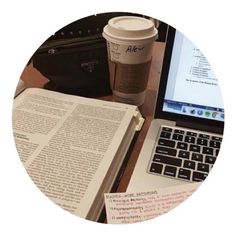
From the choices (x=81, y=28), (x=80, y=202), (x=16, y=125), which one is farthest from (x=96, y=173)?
(x=81, y=28)

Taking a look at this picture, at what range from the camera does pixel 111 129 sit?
20.0 inches

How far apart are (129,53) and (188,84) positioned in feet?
0.34

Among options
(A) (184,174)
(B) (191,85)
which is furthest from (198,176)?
(B) (191,85)

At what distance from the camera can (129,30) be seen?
20.6 inches

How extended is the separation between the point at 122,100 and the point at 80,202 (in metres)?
0.24

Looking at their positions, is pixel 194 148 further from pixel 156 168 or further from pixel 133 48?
pixel 133 48

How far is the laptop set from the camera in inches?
18.2

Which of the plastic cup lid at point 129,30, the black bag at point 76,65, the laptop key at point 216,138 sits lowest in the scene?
the laptop key at point 216,138

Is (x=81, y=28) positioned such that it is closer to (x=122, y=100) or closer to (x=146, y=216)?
(x=122, y=100)

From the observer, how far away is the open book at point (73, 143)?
1.35ft

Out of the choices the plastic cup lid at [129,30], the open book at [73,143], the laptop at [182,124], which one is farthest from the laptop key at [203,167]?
the plastic cup lid at [129,30]

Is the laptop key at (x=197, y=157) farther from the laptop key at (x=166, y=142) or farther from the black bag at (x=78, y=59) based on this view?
the black bag at (x=78, y=59)

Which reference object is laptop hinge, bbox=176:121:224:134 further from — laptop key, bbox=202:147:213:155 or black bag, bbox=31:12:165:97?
black bag, bbox=31:12:165:97

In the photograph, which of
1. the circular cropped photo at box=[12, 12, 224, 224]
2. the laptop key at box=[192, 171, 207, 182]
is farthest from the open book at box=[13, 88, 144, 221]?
the laptop key at box=[192, 171, 207, 182]
